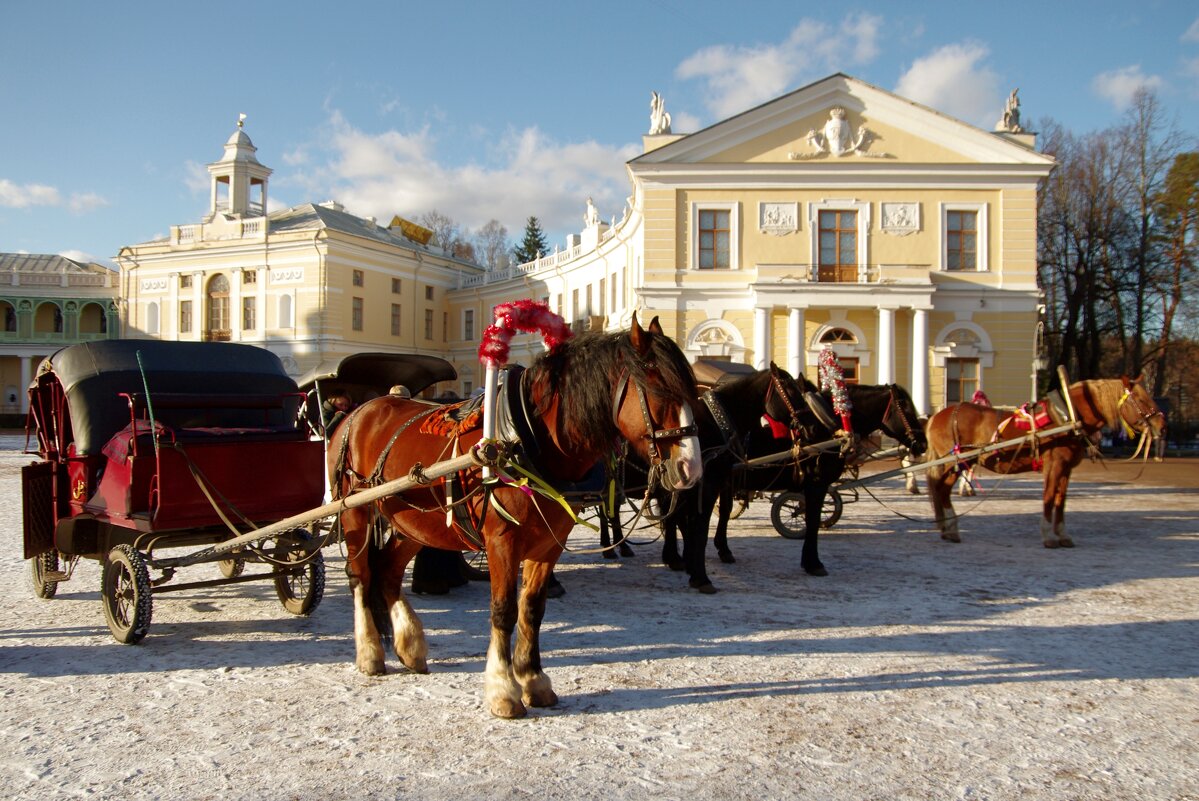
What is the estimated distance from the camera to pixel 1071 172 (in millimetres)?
34562

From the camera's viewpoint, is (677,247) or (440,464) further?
(677,247)

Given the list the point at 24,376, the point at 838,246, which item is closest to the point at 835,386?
the point at 838,246

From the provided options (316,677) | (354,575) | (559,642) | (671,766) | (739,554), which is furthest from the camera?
(739,554)

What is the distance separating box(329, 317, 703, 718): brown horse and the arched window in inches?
1709

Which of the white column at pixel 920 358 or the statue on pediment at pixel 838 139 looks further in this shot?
the statue on pediment at pixel 838 139

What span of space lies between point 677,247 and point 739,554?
1859cm

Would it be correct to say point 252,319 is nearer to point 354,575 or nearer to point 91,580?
point 91,580

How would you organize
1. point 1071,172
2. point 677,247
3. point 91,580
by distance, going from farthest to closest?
point 1071,172
point 677,247
point 91,580

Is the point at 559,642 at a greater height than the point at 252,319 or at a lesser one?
lesser

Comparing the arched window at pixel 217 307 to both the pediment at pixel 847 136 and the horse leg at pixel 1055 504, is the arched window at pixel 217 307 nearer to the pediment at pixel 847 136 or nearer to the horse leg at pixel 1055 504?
the pediment at pixel 847 136

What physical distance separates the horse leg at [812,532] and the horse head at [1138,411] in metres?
4.05

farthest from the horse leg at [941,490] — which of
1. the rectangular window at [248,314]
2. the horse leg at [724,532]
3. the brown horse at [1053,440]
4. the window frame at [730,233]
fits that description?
the rectangular window at [248,314]

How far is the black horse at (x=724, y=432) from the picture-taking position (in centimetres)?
752

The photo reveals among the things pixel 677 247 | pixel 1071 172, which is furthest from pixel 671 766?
pixel 1071 172
